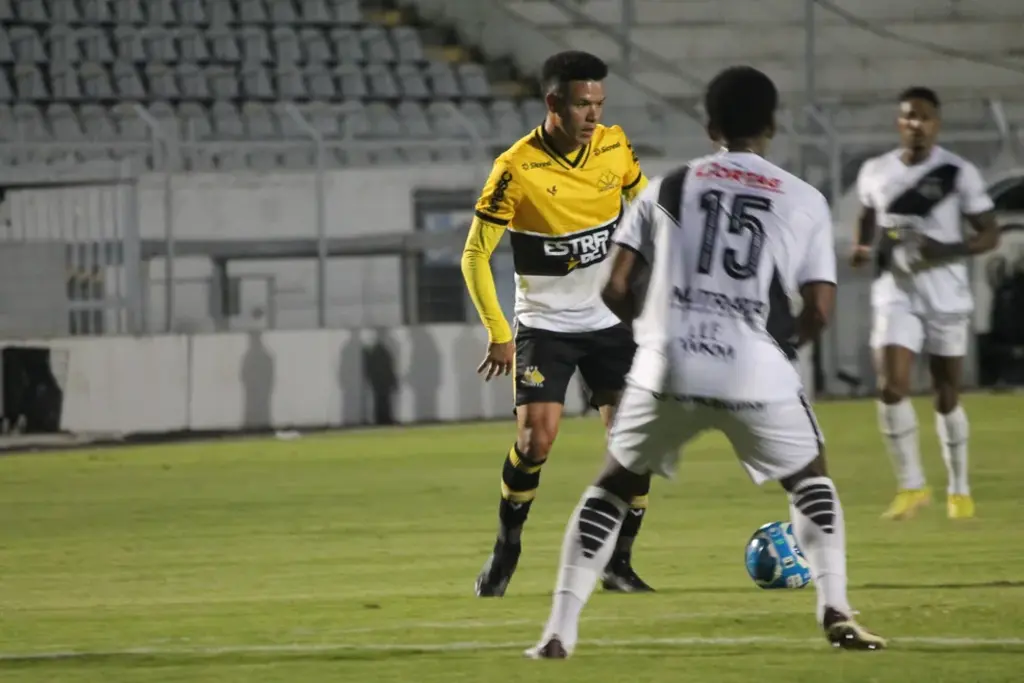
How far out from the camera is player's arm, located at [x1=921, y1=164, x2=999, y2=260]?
384 inches

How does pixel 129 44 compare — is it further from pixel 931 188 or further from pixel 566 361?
pixel 566 361

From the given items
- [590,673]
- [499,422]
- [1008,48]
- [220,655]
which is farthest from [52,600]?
[1008,48]

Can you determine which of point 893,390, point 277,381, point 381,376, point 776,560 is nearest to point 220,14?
point 381,376

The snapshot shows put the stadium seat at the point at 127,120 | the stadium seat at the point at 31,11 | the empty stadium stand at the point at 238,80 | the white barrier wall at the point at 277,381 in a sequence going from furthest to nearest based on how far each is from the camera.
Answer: the stadium seat at the point at 31,11, the empty stadium stand at the point at 238,80, the stadium seat at the point at 127,120, the white barrier wall at the point at 277,381

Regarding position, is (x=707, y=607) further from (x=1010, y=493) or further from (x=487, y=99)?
(x=487, y=99)

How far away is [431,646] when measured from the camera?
627cm

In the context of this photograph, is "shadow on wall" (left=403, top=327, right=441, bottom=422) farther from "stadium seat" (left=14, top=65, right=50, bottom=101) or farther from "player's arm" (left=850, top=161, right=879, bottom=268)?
"player's arm" (left=850, top=161, right=879, bottom=268)

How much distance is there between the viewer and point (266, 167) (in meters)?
21.3

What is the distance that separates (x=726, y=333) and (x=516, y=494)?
235cm

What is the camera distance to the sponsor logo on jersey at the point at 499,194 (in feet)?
24.5

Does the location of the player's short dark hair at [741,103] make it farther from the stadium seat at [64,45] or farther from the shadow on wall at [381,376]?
the stadium seat at [64,45]

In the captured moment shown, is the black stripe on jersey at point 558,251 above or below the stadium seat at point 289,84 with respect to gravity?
above

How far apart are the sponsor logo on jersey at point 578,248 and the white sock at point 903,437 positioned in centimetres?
288

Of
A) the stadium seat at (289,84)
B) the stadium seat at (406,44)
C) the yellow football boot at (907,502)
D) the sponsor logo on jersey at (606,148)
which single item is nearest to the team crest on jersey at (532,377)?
Answer: the sponsor logo on jersey at (606,148)
